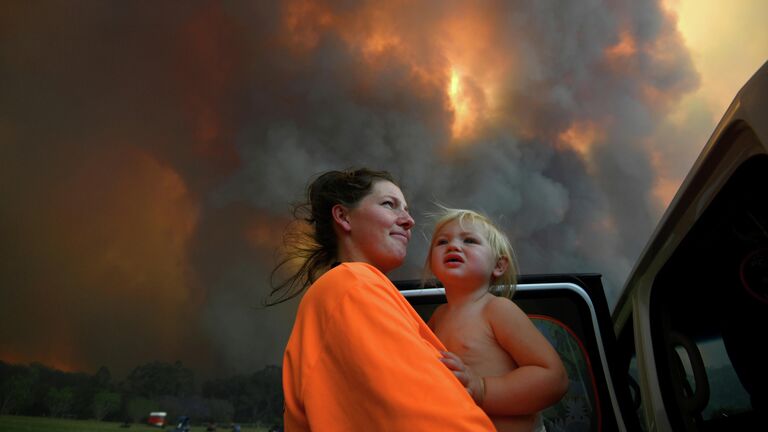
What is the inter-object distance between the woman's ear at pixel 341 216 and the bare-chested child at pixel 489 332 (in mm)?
292

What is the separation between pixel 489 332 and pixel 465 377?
10.6 inches

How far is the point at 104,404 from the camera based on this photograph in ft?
62.9

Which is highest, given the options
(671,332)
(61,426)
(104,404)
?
(104,404)

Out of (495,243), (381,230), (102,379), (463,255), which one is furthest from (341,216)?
(102,379)

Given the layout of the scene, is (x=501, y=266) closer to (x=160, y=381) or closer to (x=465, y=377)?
(x=465, y=377)

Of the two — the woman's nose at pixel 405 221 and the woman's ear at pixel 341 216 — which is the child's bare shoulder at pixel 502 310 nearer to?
the woman's nose at pixel 405 221

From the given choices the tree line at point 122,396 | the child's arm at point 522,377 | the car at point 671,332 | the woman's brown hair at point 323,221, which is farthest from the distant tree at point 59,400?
the child's arm at point 522,377

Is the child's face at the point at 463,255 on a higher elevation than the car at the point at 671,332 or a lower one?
higher

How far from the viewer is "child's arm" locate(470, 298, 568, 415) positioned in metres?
1.27

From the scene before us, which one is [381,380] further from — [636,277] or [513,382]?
[636,277]

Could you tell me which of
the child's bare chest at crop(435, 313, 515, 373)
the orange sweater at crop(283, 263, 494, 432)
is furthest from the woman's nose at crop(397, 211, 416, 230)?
the orange sweater at crop(283, 263, 494, 432)

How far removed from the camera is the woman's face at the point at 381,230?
54.8 inches

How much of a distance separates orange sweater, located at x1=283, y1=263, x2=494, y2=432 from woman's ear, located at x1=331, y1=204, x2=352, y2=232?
46cm

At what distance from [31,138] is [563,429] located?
26059mm
